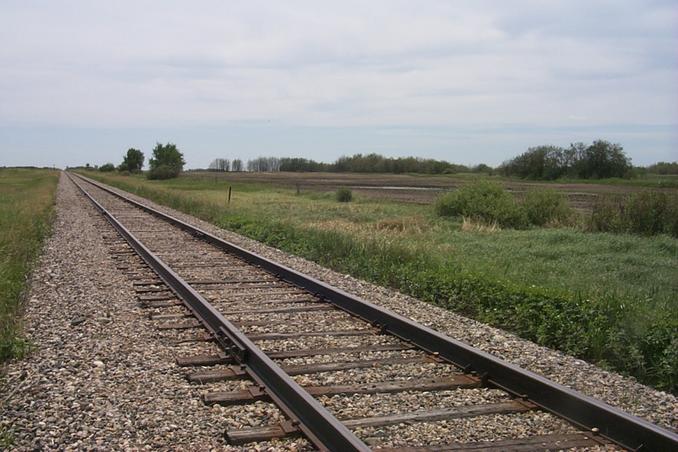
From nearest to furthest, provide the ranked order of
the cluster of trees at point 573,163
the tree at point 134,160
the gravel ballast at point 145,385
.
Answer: the gravel ballast at point 145,385 < the cluster of trees at point 573,163 < the tree at point 134,160

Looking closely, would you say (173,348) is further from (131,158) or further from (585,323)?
(131,158)

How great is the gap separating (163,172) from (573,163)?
200ft

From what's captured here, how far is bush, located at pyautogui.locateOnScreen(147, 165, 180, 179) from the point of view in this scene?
340 feet

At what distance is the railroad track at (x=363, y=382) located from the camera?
4152 millimetres

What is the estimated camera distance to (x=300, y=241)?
15250mm

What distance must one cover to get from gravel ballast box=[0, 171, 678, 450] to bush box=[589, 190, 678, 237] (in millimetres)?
10956

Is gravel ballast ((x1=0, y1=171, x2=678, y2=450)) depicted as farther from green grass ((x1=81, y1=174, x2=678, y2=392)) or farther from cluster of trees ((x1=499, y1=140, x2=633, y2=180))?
cluster of trees ((x1=499, y1=140, x2=633, y2=180))

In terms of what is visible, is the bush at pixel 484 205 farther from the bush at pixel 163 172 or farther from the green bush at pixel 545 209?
the bush at pixel 163 172

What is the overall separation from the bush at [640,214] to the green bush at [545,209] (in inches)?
106

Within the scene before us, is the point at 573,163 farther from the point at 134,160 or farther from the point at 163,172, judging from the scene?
the point at 134,160

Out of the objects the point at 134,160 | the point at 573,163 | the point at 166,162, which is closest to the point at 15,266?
the point at 573,163

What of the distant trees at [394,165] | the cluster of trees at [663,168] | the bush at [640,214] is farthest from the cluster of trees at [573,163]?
the bush at [640,214]

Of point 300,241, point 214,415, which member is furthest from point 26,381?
point 300,241

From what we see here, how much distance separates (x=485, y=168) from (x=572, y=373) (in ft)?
433
